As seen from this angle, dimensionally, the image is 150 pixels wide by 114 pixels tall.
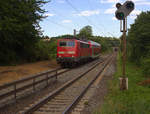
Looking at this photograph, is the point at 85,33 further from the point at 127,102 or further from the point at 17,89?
the point at 127,102

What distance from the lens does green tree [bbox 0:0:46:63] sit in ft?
62.4

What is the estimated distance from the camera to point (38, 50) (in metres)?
30.2

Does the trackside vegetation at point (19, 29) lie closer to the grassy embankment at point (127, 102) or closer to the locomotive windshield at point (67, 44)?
the locomotive windshield at point (67, 44)

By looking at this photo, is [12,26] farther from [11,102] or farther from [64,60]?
[11,102]

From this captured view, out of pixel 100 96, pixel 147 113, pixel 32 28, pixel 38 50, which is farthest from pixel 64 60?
pixel 147 113

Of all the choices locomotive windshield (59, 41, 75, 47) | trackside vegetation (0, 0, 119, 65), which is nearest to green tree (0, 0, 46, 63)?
trackside vegetation (0, 0, 119, 65)

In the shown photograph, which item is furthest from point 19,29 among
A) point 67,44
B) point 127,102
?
point 127,102

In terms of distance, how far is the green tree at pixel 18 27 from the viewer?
1902 cm

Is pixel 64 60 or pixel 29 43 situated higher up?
pixel 29 43

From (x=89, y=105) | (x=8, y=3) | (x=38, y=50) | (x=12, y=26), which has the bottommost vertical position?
(x=89, y=105)

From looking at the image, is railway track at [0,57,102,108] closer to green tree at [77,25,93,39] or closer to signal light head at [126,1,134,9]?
→ signal light head at [126,1,134,9]

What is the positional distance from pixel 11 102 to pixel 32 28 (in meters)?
16.5

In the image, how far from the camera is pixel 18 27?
1994cm

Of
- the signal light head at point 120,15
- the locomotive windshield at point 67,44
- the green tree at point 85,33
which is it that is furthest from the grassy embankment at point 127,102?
the green tree at point 85,33
